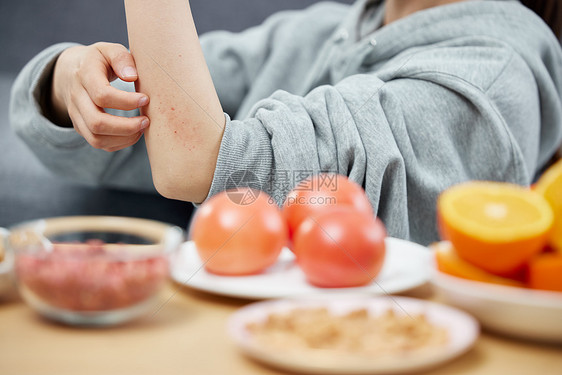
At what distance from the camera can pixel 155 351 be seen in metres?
0.23

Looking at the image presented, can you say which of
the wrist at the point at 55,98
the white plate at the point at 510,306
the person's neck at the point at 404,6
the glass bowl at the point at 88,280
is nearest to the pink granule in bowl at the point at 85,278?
the glass bowl at the point at 88,280

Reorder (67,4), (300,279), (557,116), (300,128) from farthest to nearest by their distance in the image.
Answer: (67,4) < (557,116) < (300,128) < (300,279)

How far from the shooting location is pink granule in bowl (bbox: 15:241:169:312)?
243mm

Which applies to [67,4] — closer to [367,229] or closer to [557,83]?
[557,83]

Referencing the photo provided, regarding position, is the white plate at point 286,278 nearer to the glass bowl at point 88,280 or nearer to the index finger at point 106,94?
the glass bowl at point 88,280

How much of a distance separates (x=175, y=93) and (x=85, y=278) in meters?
0.30

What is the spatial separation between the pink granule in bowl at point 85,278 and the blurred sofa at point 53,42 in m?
0.76

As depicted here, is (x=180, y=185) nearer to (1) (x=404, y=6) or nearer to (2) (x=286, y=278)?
(2) (x=286, y=278)

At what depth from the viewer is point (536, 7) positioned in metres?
0.87

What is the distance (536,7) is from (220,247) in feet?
2.52

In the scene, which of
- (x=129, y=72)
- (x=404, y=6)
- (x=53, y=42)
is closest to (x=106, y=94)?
(x=129, y=72)

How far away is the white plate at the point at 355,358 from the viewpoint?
21 centimetres

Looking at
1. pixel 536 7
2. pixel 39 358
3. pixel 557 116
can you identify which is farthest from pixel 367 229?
pixel 536 7

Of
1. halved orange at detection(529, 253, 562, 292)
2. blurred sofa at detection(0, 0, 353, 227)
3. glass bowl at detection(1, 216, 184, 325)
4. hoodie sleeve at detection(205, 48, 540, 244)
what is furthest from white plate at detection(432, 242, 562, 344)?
blurred sofa at detection(0, 0, 353, 227)
